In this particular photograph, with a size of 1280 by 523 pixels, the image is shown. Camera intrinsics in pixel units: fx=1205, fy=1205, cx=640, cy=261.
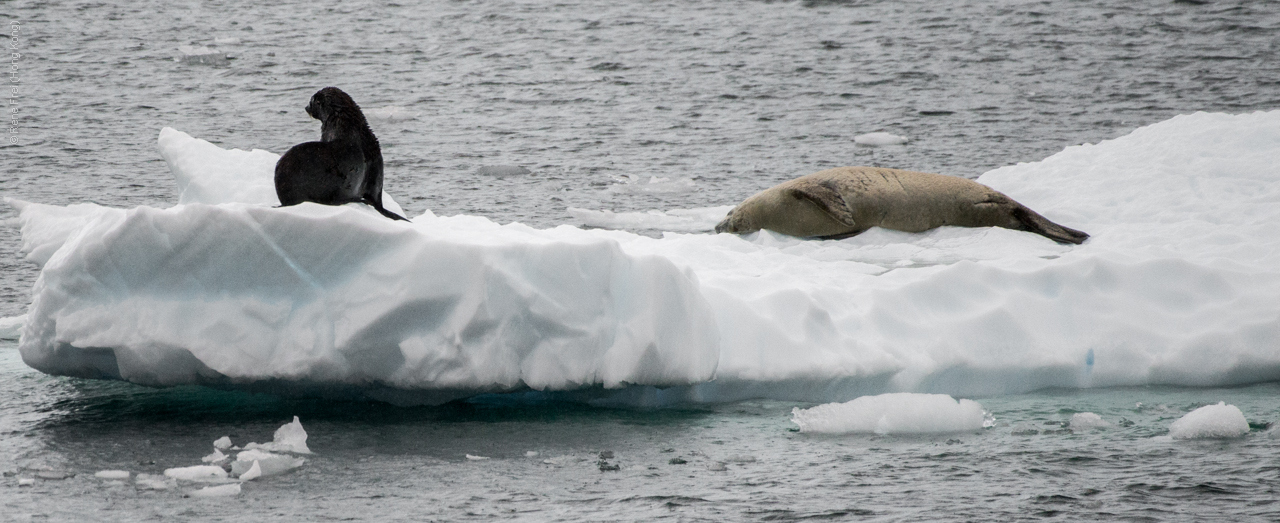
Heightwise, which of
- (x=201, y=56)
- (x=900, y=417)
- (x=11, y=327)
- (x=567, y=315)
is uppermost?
(x=201, y=56)

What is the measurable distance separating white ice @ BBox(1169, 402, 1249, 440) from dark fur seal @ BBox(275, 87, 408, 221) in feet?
9.05

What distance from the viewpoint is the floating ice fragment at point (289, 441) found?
11.2ft

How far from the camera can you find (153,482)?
3166 mm

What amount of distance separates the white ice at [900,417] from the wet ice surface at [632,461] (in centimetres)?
5

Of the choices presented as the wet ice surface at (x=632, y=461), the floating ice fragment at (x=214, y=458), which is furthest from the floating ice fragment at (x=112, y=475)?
the floating ice fragment at (x=214, y=458)

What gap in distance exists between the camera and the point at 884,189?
677 centimetres

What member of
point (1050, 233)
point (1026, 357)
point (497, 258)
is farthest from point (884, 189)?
point (497, 258)

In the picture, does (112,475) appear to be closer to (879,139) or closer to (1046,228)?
(1046,228)

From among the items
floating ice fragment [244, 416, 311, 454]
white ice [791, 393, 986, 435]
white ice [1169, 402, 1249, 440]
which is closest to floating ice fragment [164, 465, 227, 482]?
floating ice fragment [244, 416, 311, 454]

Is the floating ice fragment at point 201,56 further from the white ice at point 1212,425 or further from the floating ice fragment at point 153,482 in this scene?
the white ice at point 1212,425

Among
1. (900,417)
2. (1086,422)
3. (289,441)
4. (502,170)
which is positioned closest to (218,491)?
(289,441)

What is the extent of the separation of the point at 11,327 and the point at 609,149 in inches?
211

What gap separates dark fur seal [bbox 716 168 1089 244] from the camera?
6625 millimetres

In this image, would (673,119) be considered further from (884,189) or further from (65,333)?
(65,333)
